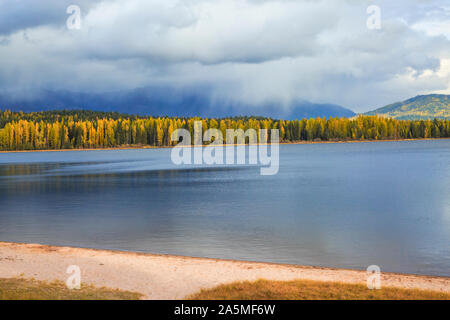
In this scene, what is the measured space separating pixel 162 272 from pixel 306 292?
16.1 feet

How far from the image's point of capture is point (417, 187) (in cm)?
4403

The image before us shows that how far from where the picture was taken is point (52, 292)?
1153 centimetres

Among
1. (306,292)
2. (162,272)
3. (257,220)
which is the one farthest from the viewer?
(257,220)

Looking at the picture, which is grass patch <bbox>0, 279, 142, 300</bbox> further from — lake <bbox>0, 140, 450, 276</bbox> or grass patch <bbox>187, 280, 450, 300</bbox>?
lake <bbox>0, 140, 450, 276</bbox>

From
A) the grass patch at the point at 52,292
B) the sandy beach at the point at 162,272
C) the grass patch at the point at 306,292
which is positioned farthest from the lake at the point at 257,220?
the grass patch at the point at 52,292

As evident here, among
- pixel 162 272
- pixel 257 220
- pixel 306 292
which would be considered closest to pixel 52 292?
pixel 162 272

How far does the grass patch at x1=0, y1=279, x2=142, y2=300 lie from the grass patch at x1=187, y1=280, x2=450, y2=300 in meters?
2.01

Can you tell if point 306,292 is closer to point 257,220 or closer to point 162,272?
point 162,272

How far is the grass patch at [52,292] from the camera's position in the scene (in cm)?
1102

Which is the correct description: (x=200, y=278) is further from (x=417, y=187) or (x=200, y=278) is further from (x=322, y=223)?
(x=417, y=187)

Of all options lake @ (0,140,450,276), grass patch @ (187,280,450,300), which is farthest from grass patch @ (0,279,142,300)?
lake @ (0,140,450,276)

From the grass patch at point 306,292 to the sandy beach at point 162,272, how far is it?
3.17 feet

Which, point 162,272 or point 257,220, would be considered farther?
point 257,220

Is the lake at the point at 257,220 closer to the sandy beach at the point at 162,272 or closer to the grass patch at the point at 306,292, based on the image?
the sandy beach at the point at 162,272
